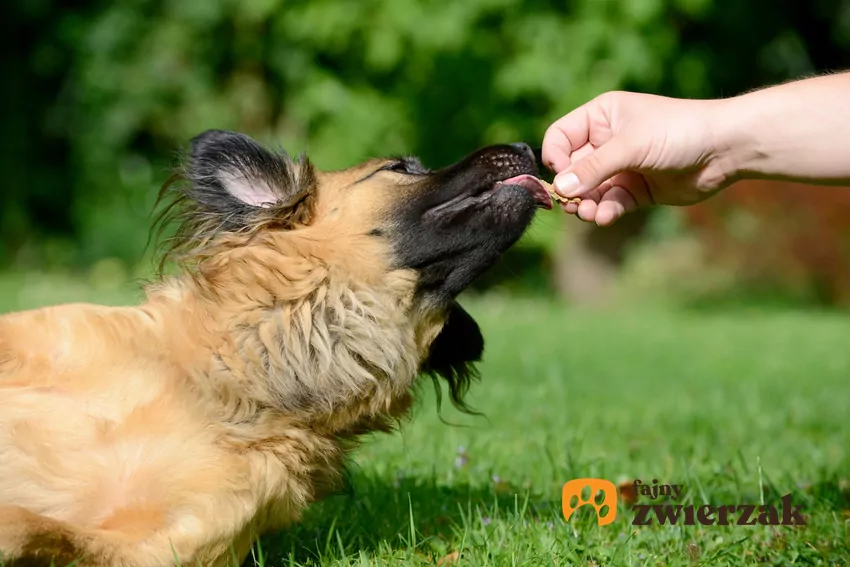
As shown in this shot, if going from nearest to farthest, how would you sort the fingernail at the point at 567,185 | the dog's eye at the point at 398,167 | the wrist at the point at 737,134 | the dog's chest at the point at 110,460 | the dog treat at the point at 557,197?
the dog's chest at the point at 110,460
the wrist at the point at 737,134
the fingernail at the point at 567,185
the dog treat at the point at 557,197
the dog's eye at the point at 398,167

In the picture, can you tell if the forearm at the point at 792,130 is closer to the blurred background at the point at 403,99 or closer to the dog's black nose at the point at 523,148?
the dog's black nose at the point at 523,148

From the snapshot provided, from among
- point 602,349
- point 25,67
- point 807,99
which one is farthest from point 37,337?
point 25,67

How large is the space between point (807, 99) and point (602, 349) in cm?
690

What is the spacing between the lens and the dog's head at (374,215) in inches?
138

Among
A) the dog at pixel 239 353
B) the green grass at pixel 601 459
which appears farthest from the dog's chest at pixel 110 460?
the green grass at pixel 601 459

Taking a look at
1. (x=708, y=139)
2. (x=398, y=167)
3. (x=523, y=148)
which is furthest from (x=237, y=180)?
(x=708, y=139)

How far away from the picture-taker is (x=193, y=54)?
1817 centimetres

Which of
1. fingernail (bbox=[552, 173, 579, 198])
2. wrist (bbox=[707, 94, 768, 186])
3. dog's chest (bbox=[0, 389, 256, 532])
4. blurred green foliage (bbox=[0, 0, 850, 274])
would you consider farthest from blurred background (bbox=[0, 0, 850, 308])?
wrist (bbox=[707, 94, 768, 186])

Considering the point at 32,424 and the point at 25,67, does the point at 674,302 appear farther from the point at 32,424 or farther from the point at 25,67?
the point at 32,424

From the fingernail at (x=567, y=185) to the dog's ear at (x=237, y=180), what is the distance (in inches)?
35.7

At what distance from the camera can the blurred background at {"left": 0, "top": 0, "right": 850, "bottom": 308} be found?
48.1ft

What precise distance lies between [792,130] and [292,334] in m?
1.79

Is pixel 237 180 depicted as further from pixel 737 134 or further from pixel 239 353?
pixel 737 134

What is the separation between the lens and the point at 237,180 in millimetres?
3621
